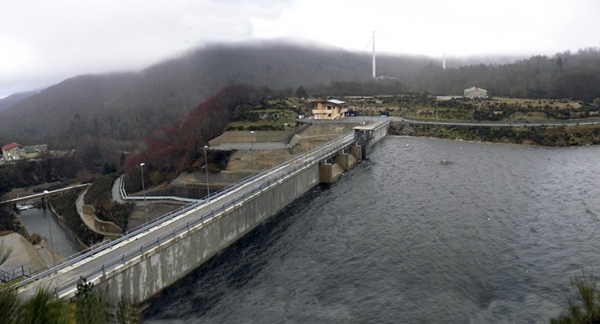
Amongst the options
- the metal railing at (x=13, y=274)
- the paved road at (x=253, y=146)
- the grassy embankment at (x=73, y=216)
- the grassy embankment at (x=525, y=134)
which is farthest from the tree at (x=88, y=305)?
the grassy embankment at (x=525, y=134)

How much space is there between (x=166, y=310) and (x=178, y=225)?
353 inches

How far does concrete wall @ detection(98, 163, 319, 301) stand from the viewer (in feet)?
96.6

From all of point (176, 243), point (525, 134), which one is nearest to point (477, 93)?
point (525, 134)

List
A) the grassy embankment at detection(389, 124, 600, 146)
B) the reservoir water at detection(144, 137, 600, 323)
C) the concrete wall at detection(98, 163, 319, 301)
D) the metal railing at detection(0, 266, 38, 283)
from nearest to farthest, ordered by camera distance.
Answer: the reservoir water at detection(144, 137, 600, 323)
the concrete wall at detection(98, 163, 319, 301)
the metal railing at detection(0, 266, 38, 283)
the grassy embankment at detection(389, 124, 600, 146)

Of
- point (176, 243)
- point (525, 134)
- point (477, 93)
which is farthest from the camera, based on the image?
point (477, 93)

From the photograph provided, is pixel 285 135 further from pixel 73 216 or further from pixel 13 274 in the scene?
pixel 13 274

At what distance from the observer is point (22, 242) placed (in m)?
43.2

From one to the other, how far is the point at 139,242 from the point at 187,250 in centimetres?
378

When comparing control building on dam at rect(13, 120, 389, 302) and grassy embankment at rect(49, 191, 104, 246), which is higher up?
control building on dam at rect(13, 120, 389, 302)

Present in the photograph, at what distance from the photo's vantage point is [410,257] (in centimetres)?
3628

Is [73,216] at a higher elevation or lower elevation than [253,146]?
lower

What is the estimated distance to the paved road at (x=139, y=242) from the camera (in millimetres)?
26953

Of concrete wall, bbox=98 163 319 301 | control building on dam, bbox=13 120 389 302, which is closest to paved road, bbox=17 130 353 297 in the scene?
control building on dam, bbox=13 120 389 302

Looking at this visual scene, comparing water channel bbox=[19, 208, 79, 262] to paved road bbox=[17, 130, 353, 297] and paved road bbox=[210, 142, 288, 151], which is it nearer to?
paved road bbox=[210, 142, 288, 151]
